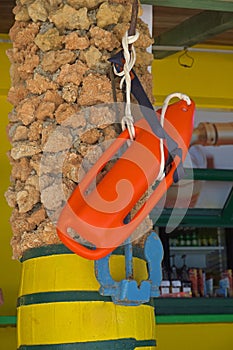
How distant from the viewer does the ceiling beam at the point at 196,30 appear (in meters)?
4.46

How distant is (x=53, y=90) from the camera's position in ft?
7.81

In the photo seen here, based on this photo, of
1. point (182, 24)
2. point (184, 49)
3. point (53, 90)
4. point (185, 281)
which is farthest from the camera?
point (185, 281)

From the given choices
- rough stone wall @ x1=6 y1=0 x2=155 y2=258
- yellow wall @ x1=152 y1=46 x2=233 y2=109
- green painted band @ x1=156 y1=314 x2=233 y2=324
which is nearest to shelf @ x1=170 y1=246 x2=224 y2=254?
yellow wall @ x1=152 y1=46 x2=233 y2=109

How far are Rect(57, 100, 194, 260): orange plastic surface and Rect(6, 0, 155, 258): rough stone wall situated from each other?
17cm

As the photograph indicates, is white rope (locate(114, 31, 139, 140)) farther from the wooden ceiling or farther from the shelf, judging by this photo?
the shelf

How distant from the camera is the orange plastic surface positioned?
6.84 ft

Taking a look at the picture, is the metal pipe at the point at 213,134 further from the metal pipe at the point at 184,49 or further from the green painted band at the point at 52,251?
the green painted band at the point at 52,251

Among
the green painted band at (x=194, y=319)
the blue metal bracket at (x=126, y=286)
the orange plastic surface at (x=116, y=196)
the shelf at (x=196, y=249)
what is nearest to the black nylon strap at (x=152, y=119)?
the orange plastic surface at (x=116, y=196)

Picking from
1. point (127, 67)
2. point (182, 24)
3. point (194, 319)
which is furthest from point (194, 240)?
point (127, 67)

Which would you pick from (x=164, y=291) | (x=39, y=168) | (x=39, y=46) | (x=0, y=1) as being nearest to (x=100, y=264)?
(x=39, y=168)

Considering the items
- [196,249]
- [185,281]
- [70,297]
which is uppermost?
[196,249]

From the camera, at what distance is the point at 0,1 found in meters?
4.34

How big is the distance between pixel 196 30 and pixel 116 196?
2.83 meters

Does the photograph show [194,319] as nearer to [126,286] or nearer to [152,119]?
[126,286]
